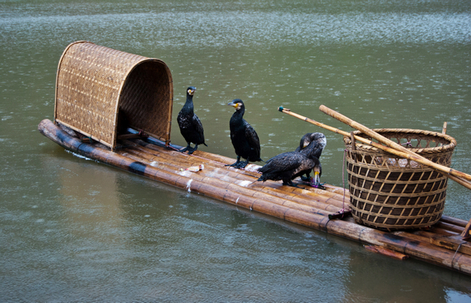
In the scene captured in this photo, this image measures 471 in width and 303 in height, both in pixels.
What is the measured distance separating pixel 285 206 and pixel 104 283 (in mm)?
2119

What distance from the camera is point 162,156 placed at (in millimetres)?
7238

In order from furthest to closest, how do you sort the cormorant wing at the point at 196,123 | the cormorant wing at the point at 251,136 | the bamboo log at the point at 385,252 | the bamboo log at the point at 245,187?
1. the cormorant wing at the point at 196,123
2. the cormorant wing at the point at 251,136
3. the bamboo log at the point at 245,187
4. the bamboo log at the point at 385,252

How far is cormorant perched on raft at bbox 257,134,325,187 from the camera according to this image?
570 cm

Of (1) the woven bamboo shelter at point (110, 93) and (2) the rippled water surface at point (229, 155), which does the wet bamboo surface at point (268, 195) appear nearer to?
(2) the rippled water surface at point (229, 155)

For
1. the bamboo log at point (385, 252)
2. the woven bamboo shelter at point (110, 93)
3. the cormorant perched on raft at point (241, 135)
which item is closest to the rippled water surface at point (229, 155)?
the bamboo log at point (385, 252)

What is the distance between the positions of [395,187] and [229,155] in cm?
358

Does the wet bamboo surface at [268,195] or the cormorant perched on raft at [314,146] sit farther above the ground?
the cormorant perched on raft at [314,146]

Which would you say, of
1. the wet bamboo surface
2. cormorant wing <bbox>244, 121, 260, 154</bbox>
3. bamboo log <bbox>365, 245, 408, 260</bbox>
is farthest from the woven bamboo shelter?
bamboo log <bbox>365, 245, 408, 260</bbox>

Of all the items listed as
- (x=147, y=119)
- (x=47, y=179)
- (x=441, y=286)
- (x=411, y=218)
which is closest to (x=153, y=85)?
(x=147, y=119)

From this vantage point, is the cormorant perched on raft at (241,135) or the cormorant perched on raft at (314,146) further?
the cormorant perched on raft at (241,135)

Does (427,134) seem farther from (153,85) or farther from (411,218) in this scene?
(153,85)

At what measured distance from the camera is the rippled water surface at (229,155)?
435cm

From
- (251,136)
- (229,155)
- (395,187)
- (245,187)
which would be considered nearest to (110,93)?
(229,155)

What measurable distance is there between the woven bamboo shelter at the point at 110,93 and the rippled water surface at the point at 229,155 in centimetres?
64
